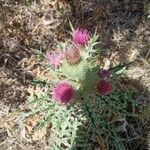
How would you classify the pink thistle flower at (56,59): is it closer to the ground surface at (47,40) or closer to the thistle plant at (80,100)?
the thistle plant at (80,100)

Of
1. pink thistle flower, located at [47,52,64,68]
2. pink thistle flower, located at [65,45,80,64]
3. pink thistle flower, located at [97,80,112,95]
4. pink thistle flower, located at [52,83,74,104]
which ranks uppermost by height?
pink thistle flower, located at [47,52,64,68]

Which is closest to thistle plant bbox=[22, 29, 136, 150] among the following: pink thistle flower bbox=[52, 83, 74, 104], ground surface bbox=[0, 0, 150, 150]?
pink thistle flower bbox=[52, 83, 74, 104]

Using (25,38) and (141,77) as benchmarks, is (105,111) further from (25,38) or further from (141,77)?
(25,38)

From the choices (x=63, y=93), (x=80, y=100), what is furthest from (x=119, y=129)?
(x=63, y=93)

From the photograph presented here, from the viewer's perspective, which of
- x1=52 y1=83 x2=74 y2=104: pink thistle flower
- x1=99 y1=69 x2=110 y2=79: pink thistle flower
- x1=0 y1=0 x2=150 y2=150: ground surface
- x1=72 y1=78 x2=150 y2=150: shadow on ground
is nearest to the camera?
x1=52 y1=83 x2=74 y2=104: pink thistle flower

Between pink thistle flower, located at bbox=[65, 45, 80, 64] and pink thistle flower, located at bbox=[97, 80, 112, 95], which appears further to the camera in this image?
pink thistle flower, located at bbox=[97, 80, 112, 95]

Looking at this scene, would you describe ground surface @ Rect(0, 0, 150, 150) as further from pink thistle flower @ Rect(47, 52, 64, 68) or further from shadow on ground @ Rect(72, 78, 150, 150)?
pink thistle flower @ Rect(47, 52, 64, 68)

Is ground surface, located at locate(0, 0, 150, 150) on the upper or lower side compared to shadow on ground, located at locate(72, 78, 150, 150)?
upper

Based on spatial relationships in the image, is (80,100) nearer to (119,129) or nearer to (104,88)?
(104,88)
